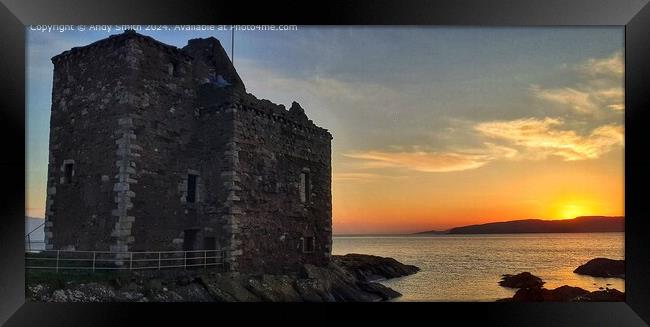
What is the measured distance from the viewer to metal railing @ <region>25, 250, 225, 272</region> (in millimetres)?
15383

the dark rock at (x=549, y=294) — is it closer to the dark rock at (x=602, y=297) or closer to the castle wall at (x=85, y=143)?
the dark rock at (x=602, y=297)

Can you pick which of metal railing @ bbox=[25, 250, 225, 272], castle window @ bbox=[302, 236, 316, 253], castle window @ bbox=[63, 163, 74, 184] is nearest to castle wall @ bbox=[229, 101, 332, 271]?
castle window @ bbox=[302, 236, 316, 253]

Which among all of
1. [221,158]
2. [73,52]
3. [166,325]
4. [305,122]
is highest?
[73,52]

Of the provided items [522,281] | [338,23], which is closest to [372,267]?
Result: [522,281]

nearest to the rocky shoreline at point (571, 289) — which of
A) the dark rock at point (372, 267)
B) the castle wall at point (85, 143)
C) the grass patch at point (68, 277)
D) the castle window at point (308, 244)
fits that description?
the dark rock at point (372, 267)

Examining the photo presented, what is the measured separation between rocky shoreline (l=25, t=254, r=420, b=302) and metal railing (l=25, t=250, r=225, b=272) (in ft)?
0.86

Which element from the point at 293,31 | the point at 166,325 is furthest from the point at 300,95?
the point at 166,325

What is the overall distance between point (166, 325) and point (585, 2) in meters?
11.9

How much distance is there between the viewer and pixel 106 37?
1628 centimetres

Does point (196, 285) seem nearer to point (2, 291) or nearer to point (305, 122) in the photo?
point (2, 291)

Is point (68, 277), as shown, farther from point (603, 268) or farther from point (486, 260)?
point (603, 268)

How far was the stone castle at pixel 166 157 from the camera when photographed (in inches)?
630

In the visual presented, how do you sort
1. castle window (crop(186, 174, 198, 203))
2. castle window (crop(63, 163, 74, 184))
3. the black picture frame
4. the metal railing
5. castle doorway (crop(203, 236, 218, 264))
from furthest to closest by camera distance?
1. castle window (crop(186, 174, 198, 203))
2. castle doorway (crop(203, 236, 218, 264))
3. castle window (crop(63, 163, 74, 184))
4. the metal railing
5. the black picture frame

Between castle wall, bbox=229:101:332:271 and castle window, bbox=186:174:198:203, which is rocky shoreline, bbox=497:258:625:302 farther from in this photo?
castle window, bbox=186:174:198:203
